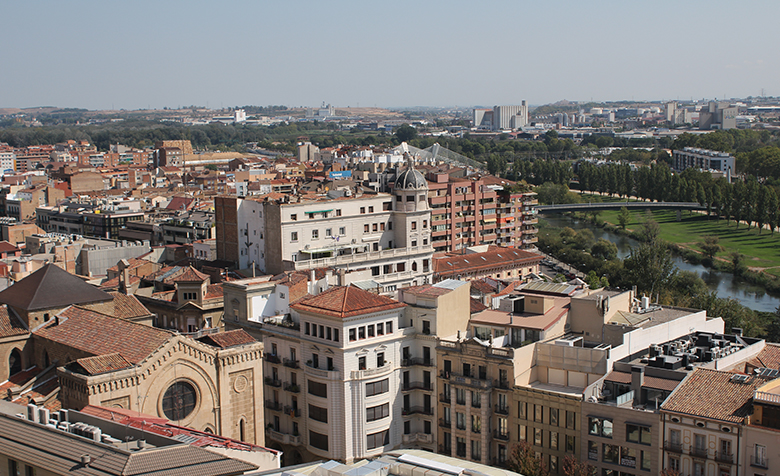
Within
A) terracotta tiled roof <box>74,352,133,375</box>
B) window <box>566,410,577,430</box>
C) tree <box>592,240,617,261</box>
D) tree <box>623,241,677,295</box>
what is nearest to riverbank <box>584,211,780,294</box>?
tree <box>592,240,617,261</box>

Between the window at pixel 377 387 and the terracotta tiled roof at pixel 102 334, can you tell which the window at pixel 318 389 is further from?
the terracotta tiled roof at pixel 102 334

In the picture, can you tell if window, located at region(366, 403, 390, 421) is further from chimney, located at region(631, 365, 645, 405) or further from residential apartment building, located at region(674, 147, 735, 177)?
A: residential apartment building, located at region(674, 147, 735, 177)

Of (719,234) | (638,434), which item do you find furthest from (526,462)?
(719,234)

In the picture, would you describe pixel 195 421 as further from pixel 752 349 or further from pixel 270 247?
pixel 270 247

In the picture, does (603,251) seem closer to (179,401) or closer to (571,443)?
(571,443)

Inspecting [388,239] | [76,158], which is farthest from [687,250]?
[76,158]

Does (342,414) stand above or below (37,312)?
below
